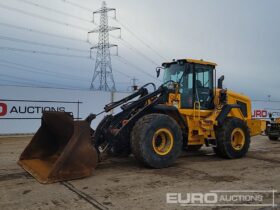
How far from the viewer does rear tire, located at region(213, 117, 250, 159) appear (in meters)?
9.03

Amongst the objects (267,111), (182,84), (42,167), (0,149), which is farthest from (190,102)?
(267,111)

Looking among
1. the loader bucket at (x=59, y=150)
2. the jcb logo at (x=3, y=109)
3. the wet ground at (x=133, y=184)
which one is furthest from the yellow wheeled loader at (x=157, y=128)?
the jcb logo at (x=3, y=109)

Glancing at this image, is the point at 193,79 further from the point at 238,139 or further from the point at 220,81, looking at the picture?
the point at 238,139

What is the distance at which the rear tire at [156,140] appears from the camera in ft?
24.2

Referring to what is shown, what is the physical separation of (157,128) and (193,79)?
6.80 feet

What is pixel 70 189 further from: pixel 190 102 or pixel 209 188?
pixel 190 102

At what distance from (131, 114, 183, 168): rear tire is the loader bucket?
107 cm

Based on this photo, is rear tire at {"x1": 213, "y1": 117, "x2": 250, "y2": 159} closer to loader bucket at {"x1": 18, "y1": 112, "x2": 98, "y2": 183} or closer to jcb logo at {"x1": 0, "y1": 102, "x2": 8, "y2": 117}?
loader bucket at {"x1": 18, "y1": 112, "x2": 98, "y2": 183}

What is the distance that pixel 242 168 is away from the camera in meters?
7.90

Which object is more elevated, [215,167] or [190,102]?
[190,102]

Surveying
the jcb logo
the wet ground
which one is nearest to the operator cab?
the wet ground

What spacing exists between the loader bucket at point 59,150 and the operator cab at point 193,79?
293 cm

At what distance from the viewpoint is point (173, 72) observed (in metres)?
9.20

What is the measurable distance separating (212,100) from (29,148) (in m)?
4.66
